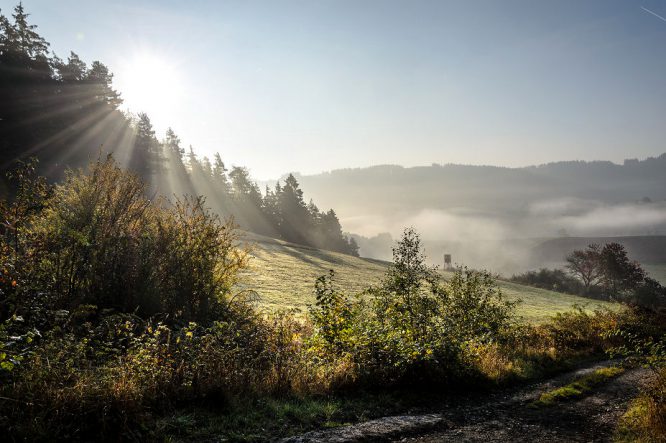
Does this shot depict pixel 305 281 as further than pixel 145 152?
No

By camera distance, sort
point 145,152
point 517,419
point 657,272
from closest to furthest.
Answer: point 517,419 → point 145,152 → point 657,272

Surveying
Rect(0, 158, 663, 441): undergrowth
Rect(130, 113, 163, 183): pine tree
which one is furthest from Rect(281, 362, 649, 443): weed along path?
Rect(130, 113, 163, 183): pine tree

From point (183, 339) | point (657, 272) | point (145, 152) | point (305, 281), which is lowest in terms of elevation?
point (657, 272)

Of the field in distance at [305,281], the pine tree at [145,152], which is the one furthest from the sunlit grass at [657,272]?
the pine tree at [145,152]

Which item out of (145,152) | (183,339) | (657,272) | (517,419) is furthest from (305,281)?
(657,272)

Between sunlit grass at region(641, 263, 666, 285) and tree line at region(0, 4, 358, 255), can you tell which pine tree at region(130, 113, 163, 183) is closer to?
tree line at region(0, 4, 358, 255)

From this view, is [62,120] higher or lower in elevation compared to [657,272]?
higher

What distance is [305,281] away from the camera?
1473 inches

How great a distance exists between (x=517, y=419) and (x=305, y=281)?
29.2m

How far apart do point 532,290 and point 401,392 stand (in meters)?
55.5

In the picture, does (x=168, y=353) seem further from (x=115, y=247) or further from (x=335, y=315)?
(x=115, y=247)

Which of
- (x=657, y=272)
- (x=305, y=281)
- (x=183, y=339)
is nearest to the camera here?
(x=183, y=339)

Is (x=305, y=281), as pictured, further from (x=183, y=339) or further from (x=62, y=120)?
(x=62, y=120)

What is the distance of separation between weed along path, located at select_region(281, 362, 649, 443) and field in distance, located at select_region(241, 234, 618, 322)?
14986 mm
